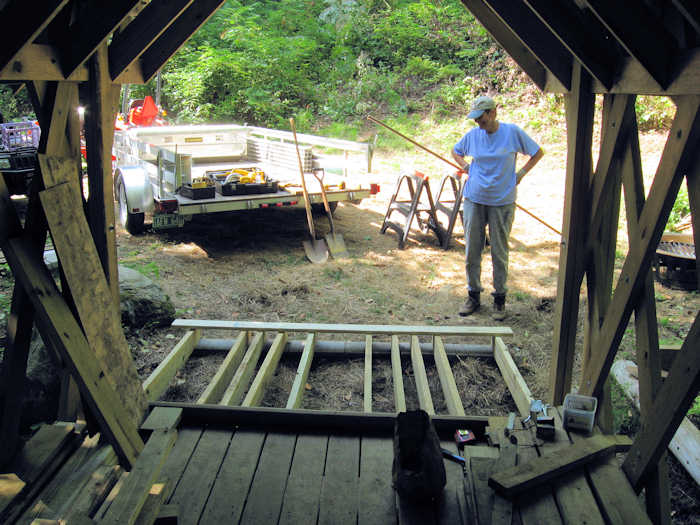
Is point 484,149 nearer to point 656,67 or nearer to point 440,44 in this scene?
point 656,67

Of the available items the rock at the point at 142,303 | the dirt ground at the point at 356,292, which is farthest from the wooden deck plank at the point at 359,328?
the rock at the point at 142,303

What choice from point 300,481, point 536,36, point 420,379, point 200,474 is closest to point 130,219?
point 420,379

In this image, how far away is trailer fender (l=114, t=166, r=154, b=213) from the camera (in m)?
7.53

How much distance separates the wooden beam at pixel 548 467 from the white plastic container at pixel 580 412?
0.14 meters

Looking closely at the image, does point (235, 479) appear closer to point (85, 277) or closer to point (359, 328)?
point (85, 277)

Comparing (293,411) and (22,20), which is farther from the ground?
(22,20)

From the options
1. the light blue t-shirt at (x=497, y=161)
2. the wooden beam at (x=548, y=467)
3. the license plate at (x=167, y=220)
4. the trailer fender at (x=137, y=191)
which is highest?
the light blue t-shirt at (x=497, y=161)

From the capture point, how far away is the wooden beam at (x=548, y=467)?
247 centimetres

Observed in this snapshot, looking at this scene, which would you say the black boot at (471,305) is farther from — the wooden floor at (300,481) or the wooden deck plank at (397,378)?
the wooden floor at (300,481)

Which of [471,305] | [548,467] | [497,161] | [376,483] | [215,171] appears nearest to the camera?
[548,467]

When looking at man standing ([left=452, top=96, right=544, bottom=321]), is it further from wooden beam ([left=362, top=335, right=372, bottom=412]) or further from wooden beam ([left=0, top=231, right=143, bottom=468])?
wooden beam ([left=0, top=231, right=143, bottom=468])

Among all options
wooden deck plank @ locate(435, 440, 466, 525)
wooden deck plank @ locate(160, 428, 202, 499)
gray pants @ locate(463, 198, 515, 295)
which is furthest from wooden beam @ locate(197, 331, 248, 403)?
gray pants @ locate(463, 198, 515, 295)

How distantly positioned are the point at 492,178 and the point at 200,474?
12.1 ft

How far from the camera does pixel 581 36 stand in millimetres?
2662
